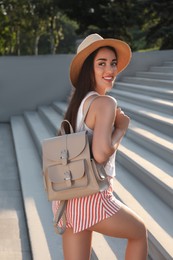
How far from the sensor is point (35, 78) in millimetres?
11094

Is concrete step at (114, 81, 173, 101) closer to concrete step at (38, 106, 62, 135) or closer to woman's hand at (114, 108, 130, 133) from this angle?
concrete step at (38, 106, 62, 135)

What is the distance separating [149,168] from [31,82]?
7.26 m

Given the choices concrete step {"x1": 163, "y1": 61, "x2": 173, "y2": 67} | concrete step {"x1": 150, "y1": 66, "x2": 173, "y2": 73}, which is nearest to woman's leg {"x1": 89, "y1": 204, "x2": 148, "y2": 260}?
concrete step {"x1": 150, "y1": 66, "x2": 173, "y2": 73}

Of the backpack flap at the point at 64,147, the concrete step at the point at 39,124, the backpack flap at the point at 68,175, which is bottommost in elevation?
the concrete step at the point at 39,124

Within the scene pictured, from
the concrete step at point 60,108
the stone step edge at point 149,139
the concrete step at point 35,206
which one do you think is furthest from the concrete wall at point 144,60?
the concrete step at point 35,206

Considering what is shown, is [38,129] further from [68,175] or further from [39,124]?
[68,175]

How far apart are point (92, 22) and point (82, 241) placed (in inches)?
650

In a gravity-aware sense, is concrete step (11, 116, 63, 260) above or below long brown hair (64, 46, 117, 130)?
below

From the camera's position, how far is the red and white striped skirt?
1.99 metres

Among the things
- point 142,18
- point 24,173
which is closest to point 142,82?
point 24,173

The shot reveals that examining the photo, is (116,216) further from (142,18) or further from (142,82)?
(142,18)

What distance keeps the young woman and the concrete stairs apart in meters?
0.92

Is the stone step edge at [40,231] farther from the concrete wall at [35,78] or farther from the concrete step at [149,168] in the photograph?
the concrete wall at [35,78]

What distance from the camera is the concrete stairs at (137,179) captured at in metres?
3.30
